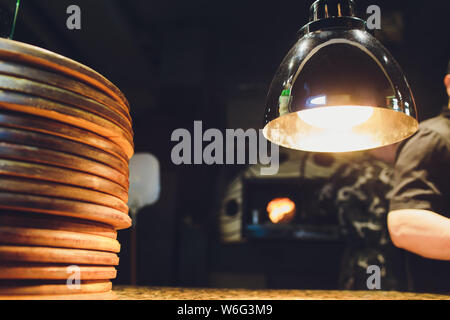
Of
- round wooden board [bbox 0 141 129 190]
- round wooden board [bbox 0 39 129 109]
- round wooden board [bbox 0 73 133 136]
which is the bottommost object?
round wooden board [bbox 0 141 129 190]

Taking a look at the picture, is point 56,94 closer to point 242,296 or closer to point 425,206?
point 242,296

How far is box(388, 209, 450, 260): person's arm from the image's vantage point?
71.4 inches

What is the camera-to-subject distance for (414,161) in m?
2.02

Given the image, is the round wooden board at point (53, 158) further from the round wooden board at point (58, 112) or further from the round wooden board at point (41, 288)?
the round wooden board at point (41, 288)

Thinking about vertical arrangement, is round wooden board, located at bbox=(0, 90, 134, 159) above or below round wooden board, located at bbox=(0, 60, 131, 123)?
below

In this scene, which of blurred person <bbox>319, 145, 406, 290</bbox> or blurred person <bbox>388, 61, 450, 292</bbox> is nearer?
blurred person <bbox>388, 61, 450, 292</bbox>

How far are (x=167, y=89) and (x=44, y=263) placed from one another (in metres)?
4.06

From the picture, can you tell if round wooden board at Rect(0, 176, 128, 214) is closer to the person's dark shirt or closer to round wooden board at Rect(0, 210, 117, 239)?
round wooden board at Rect(0, 210, 117, 239)

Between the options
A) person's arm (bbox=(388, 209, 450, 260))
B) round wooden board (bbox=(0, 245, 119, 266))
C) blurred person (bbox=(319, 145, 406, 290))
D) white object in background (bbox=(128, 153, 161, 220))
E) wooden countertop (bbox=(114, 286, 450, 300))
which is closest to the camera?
round wooden board (bbox=(0, 245, 119, 266))

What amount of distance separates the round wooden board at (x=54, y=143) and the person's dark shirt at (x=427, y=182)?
5.55 ft

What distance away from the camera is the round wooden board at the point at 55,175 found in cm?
71

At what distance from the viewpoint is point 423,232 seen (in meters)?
1.84

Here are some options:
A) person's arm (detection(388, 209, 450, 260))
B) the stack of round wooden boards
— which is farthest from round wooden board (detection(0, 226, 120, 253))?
person's arm (detection(388, 209, 450, 260))

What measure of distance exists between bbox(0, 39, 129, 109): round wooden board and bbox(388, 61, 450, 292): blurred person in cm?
171
